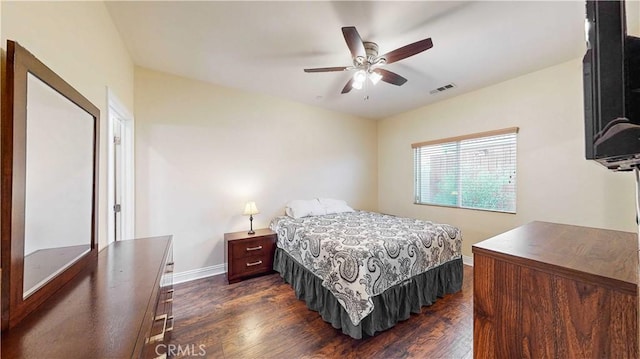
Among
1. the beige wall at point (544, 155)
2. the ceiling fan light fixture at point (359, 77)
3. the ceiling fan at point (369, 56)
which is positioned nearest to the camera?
the ceiling fan at point (369, 56)

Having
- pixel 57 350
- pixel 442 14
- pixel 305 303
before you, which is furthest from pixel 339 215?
pixel 57 350

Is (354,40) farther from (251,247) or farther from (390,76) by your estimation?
(251,247)

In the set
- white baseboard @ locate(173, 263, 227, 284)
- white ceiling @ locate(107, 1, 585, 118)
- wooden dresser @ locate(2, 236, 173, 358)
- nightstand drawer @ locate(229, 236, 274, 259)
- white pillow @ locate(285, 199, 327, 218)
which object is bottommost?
white baseboard @ locate(173, 263, 227, 284)

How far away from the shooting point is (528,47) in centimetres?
224

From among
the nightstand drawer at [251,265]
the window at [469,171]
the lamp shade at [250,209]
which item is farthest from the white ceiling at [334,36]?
the nightstand drawer at [251,265]

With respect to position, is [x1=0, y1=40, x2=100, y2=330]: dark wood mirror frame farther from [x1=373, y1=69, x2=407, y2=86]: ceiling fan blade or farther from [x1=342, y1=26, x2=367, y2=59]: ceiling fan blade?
[x1=373, y1=69, x2=407, y2=86]: ceiling fan blade

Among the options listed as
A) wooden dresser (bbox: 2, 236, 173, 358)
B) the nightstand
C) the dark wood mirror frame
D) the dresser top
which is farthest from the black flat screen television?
the nightstand

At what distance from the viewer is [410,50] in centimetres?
185

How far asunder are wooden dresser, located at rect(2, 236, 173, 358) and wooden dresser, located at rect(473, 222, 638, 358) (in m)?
1.26

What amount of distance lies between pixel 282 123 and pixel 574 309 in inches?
140

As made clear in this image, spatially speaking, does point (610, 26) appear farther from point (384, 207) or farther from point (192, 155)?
point (384, 207)

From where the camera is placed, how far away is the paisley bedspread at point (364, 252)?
6.02 ft

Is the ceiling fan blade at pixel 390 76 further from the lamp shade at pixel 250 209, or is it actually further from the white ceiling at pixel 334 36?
the lamp shade at pixel 250 209

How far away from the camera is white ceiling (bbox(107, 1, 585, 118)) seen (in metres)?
1.76
